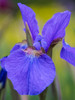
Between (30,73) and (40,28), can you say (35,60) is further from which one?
(40,28)

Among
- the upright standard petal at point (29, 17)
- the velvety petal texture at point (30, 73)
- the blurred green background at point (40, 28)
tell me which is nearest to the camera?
the velvety petal texture at point (30, 73)

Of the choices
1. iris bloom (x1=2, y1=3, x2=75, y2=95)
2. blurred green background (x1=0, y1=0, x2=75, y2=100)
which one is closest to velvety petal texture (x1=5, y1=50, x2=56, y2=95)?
iris bloom (x1=2, y1=3, x2=75, y2=95)

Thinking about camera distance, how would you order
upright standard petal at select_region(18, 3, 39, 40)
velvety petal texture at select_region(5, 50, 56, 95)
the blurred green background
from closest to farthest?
velvety petal texture at select_region(5, 50, 56, 95), upright standard petal at select_region(18, 3, 39, 40), the blurred green background

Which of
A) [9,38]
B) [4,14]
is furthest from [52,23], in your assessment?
[4,14]

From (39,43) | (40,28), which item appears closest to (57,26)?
(39,43)

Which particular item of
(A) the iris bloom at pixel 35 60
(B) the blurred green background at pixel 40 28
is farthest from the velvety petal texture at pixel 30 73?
(B) the blurred green background at pixel 40 28

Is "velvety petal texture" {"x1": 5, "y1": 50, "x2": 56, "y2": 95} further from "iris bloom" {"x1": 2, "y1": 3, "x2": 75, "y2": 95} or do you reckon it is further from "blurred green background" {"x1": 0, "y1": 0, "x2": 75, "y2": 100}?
"blurred green background" {"x1": 0, "y1": 0, "x2": 75, "y2": 100}

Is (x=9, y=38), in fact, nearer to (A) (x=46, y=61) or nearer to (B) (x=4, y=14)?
(B) (x=4, y=14)

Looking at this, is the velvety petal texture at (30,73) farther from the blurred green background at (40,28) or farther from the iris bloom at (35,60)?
the blurred green background at (40,28)
